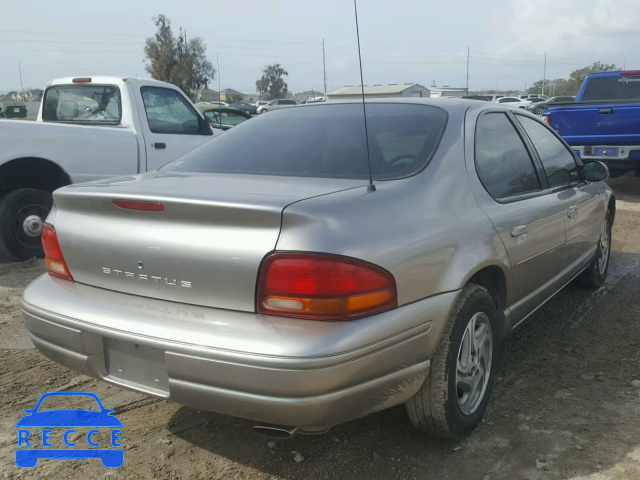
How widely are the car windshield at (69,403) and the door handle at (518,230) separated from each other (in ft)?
7.67

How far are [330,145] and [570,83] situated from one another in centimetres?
7742

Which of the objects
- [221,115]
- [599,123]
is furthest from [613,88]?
[221,115]

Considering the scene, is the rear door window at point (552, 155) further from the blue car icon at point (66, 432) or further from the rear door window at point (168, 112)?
the rear door window at point (168, 112)

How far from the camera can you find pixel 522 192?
11.3 feet

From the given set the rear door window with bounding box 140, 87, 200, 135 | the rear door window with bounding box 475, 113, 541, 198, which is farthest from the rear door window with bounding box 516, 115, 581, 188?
the rear door window with bounding box 140, 87, 200, 135

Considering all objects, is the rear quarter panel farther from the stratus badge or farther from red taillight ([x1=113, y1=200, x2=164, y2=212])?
red taillight ([x1=113, y1=200, x2=164, y2=212])

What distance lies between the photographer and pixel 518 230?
317 centimetres

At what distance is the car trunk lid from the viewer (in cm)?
226

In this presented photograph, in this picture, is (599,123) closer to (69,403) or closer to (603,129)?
(603,129)

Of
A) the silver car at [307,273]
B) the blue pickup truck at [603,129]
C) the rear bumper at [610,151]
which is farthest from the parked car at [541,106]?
the silver car at [307,273]

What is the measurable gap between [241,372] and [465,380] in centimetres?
123

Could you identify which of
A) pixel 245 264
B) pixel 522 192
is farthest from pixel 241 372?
pixel 522 192

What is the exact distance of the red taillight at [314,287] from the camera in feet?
7.16

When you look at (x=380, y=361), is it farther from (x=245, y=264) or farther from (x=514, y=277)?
(x=514, y=277)
